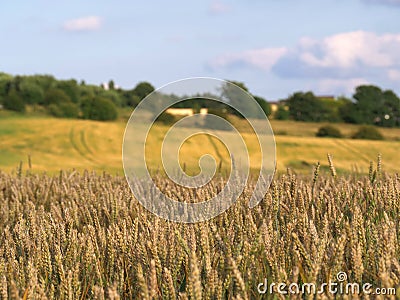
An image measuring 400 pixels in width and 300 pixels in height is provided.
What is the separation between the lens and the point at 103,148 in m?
12.1

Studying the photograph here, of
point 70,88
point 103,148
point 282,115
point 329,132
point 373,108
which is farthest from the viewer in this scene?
point 70,88

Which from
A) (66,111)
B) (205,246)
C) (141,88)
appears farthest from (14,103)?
(205,246)

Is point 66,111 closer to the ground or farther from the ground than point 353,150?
farther from the ground

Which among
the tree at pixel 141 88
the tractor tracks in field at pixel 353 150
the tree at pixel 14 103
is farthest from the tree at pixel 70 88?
the tractor tracks in field at pixel 353 150

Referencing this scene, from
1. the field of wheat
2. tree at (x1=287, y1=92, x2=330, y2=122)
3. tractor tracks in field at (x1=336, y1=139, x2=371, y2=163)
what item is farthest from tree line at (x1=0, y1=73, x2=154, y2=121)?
the field of wheat

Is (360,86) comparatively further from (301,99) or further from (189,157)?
(189,157)

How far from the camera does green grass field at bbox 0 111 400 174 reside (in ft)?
36.3

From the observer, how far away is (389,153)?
1265cm

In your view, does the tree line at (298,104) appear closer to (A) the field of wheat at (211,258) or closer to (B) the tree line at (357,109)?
(B) the tree line at (357,109)

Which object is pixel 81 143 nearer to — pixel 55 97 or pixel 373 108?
pixel 55 97

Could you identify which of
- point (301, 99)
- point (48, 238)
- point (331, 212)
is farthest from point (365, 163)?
point (301, 99)

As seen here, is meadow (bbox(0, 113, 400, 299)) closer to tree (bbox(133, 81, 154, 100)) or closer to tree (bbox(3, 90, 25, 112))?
tree (bbox(3, 90, 25, 112))

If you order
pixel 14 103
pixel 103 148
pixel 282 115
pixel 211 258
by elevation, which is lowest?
pixel 211 258

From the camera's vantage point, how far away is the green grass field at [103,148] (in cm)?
1105
